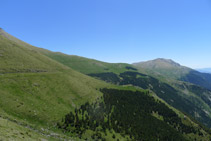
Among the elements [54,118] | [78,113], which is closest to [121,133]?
[78,113]

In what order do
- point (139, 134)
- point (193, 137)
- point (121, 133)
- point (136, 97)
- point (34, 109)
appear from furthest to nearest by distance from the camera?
point (136, 97) < point (193, 137) < point (139, 134) < point (121, 133) < point (34, 109)

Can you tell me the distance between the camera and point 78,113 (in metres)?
61.8

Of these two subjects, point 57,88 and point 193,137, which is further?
point 193,137

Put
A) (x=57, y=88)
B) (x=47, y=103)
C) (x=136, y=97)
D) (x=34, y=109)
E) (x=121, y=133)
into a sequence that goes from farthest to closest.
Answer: (x=136, y=97)
(x=57, y=88)
(x=121, y=133)
(x=47, y=103)
(x=34, y=109)

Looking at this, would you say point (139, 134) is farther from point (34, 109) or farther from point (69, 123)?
point (34, 109)

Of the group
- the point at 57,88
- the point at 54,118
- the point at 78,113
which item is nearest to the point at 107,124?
the point at 78,113

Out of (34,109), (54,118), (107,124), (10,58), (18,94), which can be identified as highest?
(10,58)

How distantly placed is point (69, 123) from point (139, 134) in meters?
41.0

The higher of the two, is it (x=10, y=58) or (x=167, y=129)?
(x=10, y=58)

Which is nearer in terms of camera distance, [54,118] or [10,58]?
[54,118]

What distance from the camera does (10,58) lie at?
8306 cm

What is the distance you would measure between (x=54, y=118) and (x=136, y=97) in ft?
322

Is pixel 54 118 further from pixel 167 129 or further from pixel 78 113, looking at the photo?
pixel 167 129

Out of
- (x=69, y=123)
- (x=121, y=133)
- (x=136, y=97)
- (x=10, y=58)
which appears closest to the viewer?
(x=69, y=123)
